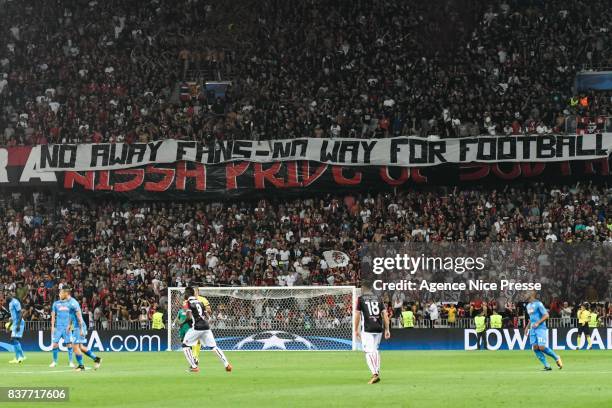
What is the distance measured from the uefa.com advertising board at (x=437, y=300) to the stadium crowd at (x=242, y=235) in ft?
8.32

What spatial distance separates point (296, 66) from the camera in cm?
5603

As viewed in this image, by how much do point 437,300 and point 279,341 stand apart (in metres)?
5.94

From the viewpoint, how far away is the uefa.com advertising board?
139ft

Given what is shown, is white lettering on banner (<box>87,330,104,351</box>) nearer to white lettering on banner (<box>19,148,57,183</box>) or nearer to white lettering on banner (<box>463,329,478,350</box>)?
white lettering on banner (<box>19,148,57,183</box>)

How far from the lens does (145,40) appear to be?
5881cm

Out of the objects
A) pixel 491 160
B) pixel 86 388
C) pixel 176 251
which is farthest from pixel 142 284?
pixel 86 388

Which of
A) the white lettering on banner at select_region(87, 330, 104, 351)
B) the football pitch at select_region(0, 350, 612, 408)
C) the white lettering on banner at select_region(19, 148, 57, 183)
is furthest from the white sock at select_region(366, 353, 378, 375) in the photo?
the white lettering on banner at select_region(19, 148, 57, 183)

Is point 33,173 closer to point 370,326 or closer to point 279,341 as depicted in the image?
point 279,341

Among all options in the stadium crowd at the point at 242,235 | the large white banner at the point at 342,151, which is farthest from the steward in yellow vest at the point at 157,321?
the large white banner at the point at 342,151

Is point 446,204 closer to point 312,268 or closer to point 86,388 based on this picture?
point 312,268

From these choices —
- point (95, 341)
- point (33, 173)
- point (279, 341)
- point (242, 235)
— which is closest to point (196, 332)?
point (279, 341)

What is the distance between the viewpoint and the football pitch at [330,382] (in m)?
19.5

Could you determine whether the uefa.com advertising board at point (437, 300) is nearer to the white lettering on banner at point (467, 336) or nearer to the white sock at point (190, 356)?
the white lettering on banner at point (467, 336)

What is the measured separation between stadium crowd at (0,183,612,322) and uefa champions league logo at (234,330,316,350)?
3.94 m
